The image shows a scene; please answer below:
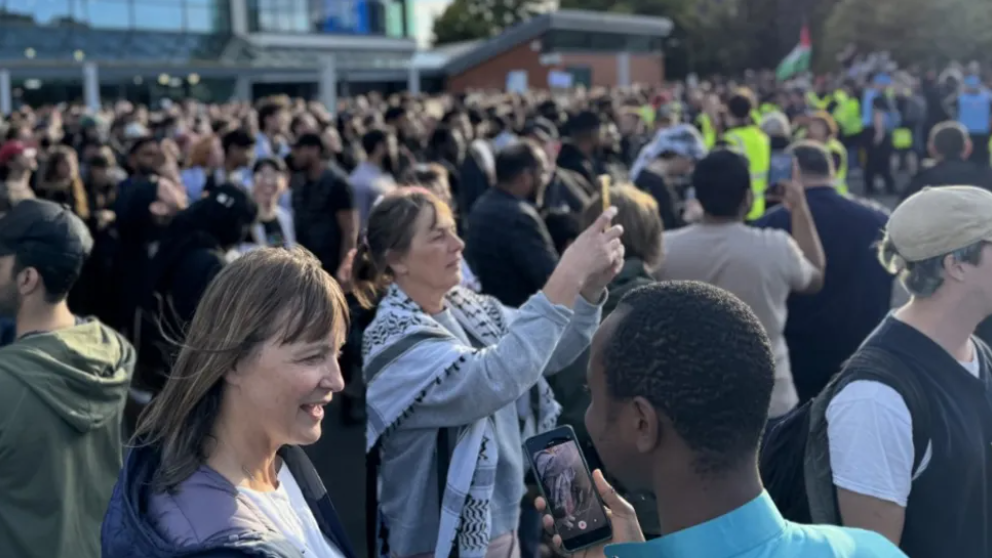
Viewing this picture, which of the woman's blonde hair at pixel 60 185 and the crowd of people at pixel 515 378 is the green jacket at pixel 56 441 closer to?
the crowd of people at pixel 515 378

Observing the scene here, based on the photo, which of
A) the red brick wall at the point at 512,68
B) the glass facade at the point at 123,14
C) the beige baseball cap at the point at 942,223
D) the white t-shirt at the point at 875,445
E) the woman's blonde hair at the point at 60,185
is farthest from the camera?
the red brick wall at the point at 512,68

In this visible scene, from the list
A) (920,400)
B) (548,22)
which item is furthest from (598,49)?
(920,400)

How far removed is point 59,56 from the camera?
38.1 metres

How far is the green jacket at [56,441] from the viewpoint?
109 inches

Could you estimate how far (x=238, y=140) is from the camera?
8211 millimetres

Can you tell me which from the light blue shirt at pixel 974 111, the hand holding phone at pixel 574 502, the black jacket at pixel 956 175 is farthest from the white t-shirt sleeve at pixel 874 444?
the light blue shirt at pixel 974 111

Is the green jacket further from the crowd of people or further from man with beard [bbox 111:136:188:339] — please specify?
man with beard [bbox 111:136:188:339]

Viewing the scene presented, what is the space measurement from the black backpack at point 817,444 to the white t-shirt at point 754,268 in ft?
5.81

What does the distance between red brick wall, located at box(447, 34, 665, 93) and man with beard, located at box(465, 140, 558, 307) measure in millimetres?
39401

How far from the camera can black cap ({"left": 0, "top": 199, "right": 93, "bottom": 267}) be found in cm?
303

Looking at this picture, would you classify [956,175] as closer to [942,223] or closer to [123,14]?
[942,223]

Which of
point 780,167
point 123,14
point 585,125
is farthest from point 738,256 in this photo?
point 123,14

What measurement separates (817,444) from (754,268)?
6.60 ft

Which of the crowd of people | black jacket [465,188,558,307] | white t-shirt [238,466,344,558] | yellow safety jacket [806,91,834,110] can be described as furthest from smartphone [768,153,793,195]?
yellow safety jacket [806,91,834,110]
